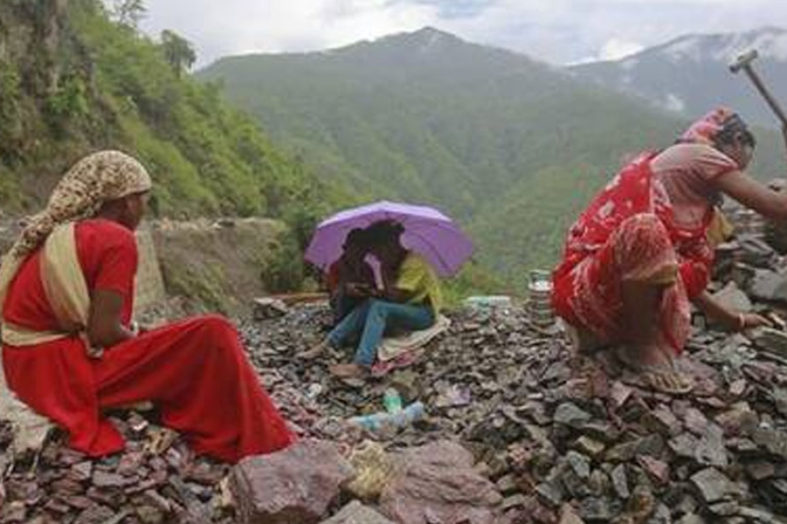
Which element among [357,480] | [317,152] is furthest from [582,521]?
[317,152]

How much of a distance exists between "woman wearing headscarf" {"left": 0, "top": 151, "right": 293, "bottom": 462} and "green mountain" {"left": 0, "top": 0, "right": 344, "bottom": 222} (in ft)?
33.5

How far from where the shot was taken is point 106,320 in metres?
4.90

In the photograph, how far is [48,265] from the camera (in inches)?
191

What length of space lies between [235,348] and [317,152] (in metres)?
103

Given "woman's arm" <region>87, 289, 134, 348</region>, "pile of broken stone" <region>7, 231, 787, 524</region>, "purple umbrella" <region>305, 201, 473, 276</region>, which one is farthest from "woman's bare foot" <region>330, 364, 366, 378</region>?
"woman's arm" <region>87, 289, 134, 348</region>

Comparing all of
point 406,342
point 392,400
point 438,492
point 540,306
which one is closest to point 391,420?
point 392,400

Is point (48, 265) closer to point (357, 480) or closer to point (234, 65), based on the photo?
point (357, 480)

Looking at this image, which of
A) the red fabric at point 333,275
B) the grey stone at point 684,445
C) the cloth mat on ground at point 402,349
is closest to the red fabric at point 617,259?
the grey stone at point 684,445

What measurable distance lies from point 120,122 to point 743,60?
1857 cm

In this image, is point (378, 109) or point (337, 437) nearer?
point (337, 437)

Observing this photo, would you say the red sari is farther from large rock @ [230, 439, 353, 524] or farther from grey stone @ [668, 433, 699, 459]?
grey stone @ [668, 433, 699, 459]

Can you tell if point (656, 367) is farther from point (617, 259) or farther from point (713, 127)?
point (713, 127)

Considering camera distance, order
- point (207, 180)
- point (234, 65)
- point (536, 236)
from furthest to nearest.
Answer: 1. point (234, 65)
2. point (536, 236)
3. point (207, 180)

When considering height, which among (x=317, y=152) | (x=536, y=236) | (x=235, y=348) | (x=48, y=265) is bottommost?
(x=536, y=236)
